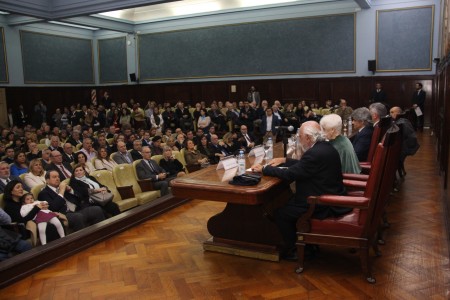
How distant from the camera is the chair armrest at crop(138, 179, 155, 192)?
6250 millimetres

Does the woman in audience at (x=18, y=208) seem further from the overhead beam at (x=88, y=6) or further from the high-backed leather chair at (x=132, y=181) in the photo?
the overhead beam at (x=88, y=6)

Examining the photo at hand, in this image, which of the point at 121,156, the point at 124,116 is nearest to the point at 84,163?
the point at 121,156

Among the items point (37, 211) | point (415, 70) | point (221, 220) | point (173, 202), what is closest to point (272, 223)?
point (221, 220)

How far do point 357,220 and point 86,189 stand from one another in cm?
356

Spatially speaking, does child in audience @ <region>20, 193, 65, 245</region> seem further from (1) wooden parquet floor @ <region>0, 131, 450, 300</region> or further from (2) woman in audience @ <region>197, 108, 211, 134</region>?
(2) woman in audience @ <region>197, 108, 211, 134</region>

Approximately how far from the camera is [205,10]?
1692 cm

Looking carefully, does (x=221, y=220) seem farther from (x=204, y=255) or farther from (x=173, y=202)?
(x=173, y=202)

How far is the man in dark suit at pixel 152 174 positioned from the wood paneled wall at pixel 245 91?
10.2 meters

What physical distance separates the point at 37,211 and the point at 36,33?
15.2 metres

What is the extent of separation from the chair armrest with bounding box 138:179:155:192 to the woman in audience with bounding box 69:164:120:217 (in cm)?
78

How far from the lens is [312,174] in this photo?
10.8ft

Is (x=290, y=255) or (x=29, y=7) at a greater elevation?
(x=29, y=7)

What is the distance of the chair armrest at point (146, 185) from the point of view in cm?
625

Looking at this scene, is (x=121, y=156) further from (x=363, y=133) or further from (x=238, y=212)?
(x=363, y=133)
